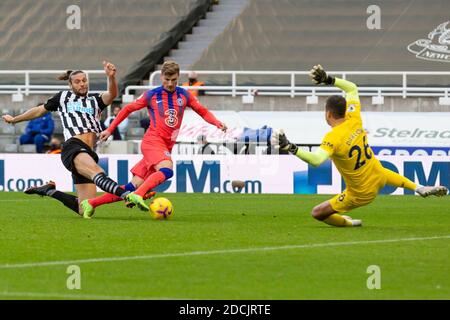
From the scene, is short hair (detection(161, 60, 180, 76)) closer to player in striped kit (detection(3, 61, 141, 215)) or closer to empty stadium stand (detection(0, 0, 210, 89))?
player in striped kit (detection(3, 61, 141, 215))

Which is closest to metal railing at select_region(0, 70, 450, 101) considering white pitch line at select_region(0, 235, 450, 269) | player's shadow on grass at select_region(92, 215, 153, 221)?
player's shadow on grass at select_region(92, 215, 153, 221)

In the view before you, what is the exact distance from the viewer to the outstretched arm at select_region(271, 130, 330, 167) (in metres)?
12.5

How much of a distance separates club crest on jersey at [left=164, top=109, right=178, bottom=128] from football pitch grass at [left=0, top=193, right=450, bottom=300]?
127cm

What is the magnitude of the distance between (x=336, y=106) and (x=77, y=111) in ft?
12.5

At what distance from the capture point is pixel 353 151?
1389 cm

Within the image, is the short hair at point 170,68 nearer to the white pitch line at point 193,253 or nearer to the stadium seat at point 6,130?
the white pitch line at point 193,253

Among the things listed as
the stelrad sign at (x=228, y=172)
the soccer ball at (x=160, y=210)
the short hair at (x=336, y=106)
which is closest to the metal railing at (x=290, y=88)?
the stelrad sign at (x=228, y=172)

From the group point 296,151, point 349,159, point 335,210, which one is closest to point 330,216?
point 335,210

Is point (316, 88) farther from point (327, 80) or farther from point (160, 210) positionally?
point (327, 80)

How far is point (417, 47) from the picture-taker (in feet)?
105

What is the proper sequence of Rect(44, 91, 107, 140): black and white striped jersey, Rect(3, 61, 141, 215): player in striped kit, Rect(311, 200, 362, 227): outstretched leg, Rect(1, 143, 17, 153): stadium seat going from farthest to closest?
Rect(1, 143, 17, 153): stadium seat → Rect(44, 91, 107, 140): black and white striped jersey → Rect(3, 61, 141, 215): player in striped kit → Rect(311, 200, 362, 227): outstretched leg
